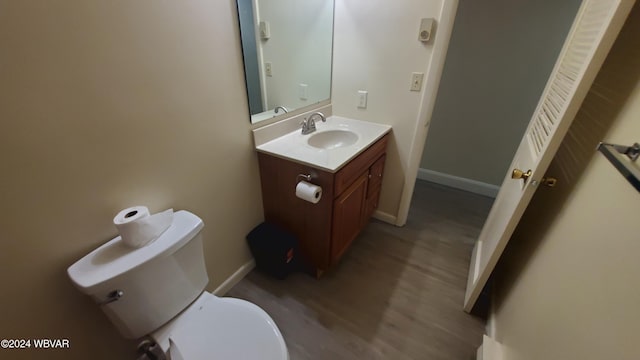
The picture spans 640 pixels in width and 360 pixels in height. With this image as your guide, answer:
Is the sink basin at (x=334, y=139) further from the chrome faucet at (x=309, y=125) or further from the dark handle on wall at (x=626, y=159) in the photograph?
the dark handle on wall at (x=626, y=159)

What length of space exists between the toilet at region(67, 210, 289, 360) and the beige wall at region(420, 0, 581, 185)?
249 centimetres

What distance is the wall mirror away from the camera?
52.4 inches

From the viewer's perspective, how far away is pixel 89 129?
0.80m

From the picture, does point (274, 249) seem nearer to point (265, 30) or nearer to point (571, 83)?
point (265, 30)

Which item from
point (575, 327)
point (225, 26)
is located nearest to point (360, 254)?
point (575, 327)

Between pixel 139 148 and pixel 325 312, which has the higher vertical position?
pixel 139 148

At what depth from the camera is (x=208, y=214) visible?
130 cm

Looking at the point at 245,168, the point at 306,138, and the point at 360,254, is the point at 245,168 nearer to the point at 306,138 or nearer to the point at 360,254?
the point at 306,138

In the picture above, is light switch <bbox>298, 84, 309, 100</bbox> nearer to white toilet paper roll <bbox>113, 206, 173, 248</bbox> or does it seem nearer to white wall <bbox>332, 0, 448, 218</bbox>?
white wall <bbox>332, 0, 448, 218</bbox>

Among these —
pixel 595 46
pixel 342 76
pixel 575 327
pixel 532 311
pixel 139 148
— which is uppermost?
pixel 595 46

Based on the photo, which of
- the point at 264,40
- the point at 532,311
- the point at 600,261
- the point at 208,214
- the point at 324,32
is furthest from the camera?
the point at 324,32

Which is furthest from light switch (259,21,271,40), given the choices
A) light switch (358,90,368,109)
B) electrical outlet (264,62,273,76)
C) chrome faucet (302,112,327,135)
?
light switch (358,90,368,109)

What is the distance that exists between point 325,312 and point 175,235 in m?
0.96

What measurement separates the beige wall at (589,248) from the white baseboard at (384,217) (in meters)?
1.06
